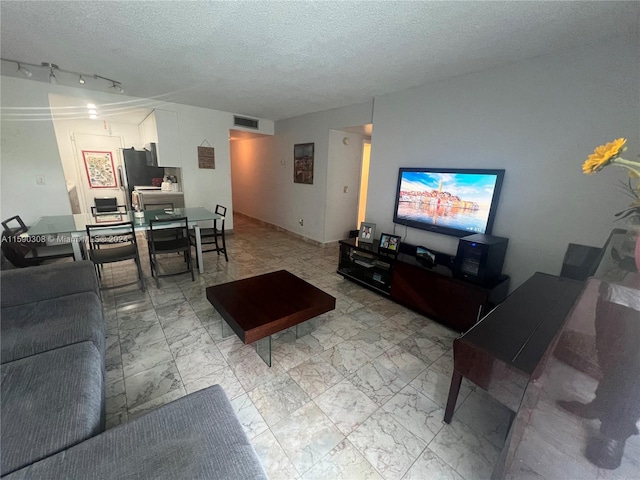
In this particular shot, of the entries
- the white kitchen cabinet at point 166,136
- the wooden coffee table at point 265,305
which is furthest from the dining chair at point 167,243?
the white kitchen cabinet at point 166,136

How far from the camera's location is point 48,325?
1.48m

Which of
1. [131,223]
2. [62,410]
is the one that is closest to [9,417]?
[62,410]

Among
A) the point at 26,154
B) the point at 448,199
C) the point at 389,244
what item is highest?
the point at 26,154

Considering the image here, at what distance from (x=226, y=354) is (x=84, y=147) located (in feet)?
20.1

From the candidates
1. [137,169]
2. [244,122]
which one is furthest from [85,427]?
[137,169]

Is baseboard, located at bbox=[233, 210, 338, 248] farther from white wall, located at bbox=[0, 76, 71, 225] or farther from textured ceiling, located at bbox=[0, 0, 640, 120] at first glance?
white wall, located at bbox=[0, 76, 71, 225]

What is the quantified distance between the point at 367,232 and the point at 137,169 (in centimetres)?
488

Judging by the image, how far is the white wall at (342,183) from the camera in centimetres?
447

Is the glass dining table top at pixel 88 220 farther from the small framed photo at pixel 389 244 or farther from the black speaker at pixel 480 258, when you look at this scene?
the black speaker at pixel 480 258

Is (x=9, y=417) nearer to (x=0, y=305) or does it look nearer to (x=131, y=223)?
(x=0, y=305)

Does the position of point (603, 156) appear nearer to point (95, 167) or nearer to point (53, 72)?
point (53, 72)

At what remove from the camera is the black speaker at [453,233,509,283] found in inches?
85.5

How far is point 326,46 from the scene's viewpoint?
2.14m

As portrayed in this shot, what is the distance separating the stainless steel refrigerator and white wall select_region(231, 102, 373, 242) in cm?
210
